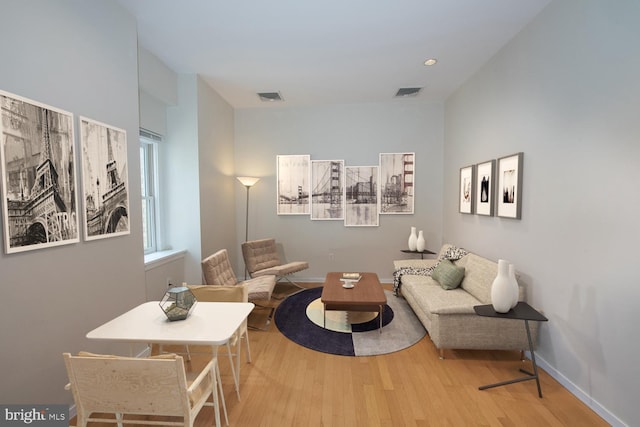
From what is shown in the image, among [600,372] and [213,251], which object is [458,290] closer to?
[600,372]

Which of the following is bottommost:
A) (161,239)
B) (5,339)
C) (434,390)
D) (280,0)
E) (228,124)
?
(434,390)

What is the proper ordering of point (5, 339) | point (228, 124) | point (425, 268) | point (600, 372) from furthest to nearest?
point (228, 124)
point (425, 268)
point (600, 372)
point (5, 339)

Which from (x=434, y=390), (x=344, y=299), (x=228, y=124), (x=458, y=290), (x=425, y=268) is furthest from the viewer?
(x=228, y=124)

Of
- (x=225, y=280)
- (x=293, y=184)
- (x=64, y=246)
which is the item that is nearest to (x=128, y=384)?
(x=64, y=246)

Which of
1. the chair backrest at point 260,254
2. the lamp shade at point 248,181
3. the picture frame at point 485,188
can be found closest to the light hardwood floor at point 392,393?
the picture frame at point 485,188

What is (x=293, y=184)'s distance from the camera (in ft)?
16.0

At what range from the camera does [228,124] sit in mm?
4598

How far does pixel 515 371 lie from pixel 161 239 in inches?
166

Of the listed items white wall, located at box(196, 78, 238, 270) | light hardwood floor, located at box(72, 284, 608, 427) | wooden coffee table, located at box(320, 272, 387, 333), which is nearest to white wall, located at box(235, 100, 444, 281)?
white wall, located at box(196, 78, 238, 270)

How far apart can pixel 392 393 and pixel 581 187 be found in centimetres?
213

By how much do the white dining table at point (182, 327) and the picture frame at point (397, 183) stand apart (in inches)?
134

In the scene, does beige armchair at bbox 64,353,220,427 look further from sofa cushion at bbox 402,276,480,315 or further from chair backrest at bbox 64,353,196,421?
sofa cushion at bbox 402,276,480,315

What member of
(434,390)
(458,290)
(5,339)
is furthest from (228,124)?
(434,390)

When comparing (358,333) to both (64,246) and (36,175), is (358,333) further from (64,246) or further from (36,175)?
(36,175)
